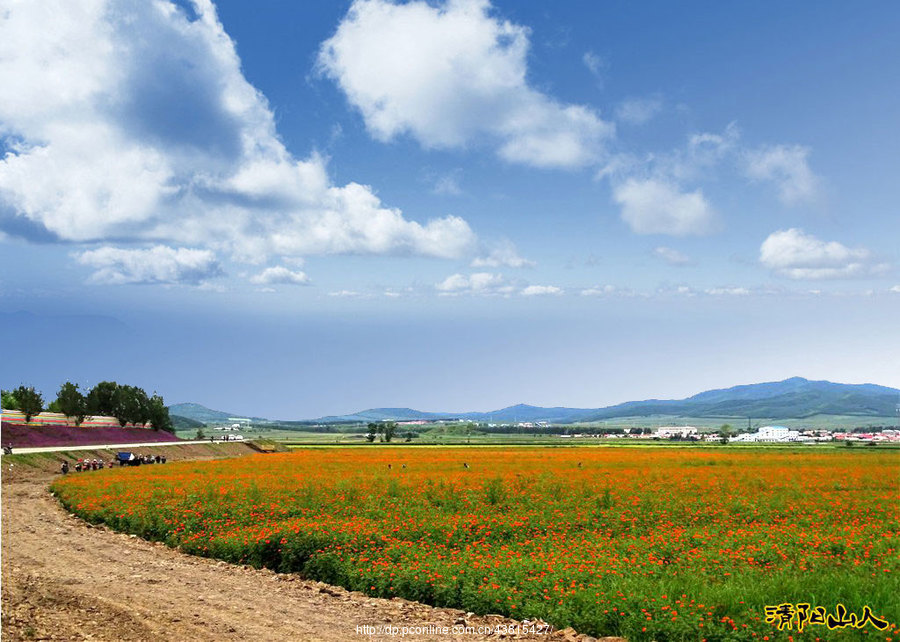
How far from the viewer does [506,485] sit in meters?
35.2

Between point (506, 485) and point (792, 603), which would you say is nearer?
point (792, 603)

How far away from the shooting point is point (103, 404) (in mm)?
120312

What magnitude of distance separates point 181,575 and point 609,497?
1827 centimetres

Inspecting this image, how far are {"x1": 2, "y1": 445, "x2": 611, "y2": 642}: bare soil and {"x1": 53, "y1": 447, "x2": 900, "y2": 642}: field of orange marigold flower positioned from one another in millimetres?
920

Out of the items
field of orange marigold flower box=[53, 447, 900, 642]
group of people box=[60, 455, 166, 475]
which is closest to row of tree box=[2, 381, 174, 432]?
group of people box=[60, 455, 166, 475]

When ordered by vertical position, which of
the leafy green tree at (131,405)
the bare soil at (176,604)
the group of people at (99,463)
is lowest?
the group of people at (99,463)

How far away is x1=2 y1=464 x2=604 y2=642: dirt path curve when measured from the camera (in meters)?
13.9

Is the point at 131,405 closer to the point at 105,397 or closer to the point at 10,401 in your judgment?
the point at 105,397

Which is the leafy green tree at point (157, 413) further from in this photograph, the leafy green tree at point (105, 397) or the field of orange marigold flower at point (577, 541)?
the field of orange marigold flower at point (577, 541)

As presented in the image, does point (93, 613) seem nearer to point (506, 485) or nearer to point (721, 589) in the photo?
point (721, 589)

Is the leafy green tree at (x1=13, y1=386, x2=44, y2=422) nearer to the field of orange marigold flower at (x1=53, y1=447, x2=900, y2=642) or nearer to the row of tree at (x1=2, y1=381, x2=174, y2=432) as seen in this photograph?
the row of tree at (x1=2, y1=381, x2=174, y2=432)

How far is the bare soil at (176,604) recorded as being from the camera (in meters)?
13.9

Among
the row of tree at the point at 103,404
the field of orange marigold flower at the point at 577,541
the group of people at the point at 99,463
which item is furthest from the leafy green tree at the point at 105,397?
the field of orange marigold flower at the point at 577,541

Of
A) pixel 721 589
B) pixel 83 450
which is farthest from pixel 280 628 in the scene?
pixel 83 450
